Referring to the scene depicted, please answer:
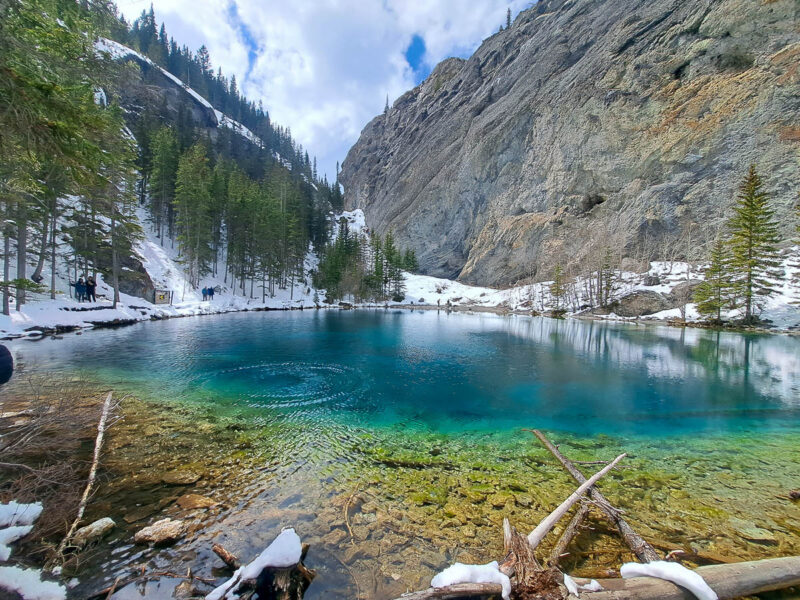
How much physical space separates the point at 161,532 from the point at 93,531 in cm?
74

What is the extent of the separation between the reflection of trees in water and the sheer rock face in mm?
30507

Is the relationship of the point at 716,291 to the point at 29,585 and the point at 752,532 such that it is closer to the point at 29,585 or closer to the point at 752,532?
the point at 752,532

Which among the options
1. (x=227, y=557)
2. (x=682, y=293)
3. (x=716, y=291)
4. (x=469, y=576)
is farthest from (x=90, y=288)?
(x=682, y=293)

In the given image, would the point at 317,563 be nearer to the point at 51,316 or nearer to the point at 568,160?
the point at 51,316

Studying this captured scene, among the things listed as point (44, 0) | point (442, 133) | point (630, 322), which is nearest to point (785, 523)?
point (44, 0)

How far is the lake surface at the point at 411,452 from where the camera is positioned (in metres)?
4.29

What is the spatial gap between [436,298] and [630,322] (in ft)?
133

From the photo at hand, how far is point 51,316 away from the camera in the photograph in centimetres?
1953

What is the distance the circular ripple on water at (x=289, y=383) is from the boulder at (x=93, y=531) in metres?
5.61

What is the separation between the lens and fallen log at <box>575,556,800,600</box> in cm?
271

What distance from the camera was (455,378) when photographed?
14.2 m

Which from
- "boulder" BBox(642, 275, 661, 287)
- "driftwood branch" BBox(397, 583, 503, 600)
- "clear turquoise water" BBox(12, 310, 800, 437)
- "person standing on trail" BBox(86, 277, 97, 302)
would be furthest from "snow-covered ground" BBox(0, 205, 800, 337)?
"driftwood branch" BBox(397, 583, 503, 600)

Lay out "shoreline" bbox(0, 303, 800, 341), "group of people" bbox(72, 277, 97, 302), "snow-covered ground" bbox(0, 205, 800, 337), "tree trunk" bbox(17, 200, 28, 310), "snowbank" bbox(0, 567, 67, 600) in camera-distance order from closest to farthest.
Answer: "snowbank" bbox(0, 567, 67, 600) → "tree trunk" bbox(17, 200, 28, 310) → "shoreline" bbox(0, 303, 800, 341) → "snow-covered ground" bbox(0, 205, 800, 337) → "group of people" bbox(72, 277, 97, 302)

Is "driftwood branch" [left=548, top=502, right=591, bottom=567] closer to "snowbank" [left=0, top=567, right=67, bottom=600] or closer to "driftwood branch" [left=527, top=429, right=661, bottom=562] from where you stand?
"driftwood branch" [left=527, top=429, right=661, bottom=562]
